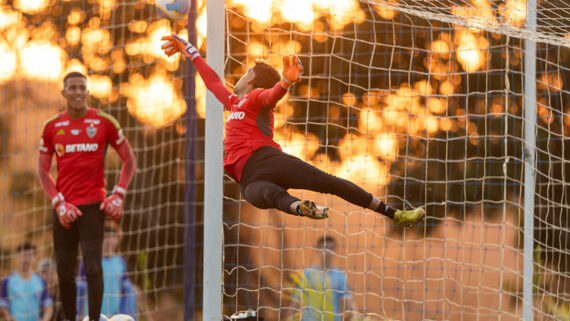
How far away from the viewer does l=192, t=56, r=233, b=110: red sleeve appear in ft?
16.6

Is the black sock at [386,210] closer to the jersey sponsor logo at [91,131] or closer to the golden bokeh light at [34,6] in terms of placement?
the jersey sponsor logo at [91,131]

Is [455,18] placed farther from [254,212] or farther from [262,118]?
[254,212]

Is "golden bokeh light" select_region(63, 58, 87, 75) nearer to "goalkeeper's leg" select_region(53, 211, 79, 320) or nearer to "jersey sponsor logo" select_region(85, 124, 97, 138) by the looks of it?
"jersey sponsor logo" select_region(85, 124, 97, 138)

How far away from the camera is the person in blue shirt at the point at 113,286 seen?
778 cm

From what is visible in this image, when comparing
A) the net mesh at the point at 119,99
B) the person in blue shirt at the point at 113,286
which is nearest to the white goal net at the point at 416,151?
the net mesh at the point at 119,99

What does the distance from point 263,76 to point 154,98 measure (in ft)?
21.1

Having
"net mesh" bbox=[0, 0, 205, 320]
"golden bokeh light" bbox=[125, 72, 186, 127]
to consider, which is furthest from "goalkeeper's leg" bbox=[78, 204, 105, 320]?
"golden bokeh light" bbox=[125, 72, 186, 127]

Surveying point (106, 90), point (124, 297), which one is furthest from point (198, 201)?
point (124, 297)

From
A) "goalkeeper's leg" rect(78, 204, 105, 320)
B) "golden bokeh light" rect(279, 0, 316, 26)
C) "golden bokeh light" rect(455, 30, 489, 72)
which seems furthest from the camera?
"golden bokeh light" rect(455, 30, 489, 72)

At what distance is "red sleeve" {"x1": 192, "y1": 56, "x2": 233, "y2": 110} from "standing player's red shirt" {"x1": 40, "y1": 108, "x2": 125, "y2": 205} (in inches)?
41.9

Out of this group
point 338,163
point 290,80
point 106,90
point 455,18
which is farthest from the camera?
point 106,90

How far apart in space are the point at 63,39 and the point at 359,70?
418 cm

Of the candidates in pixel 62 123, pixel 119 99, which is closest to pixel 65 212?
pixel 62 123

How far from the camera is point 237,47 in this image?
11688 mm
